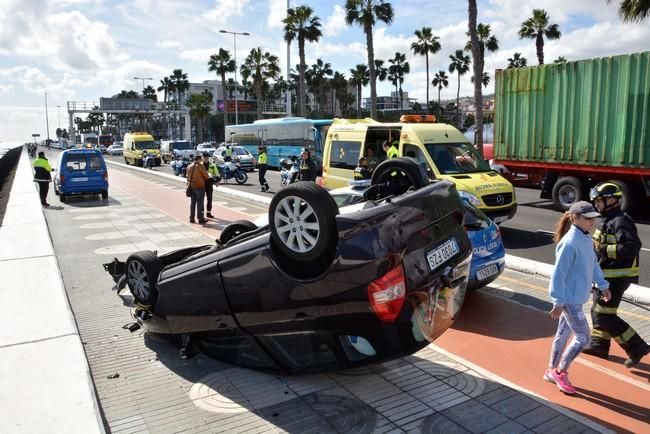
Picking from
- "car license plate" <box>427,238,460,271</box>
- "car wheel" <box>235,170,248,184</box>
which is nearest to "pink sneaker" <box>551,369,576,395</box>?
"car license plate" <box>427,238,460,271</box>

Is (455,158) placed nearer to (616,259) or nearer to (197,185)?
(197,185)

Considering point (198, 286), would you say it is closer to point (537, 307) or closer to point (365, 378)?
point (365, 378)

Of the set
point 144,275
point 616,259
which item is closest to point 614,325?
point 616,259

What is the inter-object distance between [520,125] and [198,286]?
486 inches

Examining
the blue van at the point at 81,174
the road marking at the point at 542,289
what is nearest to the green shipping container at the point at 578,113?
the road marking at the point at 542,289

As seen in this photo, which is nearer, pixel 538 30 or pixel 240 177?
pixel 240 177

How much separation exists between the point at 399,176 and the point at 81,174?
584 inches

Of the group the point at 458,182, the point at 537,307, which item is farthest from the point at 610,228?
the point at 458,182

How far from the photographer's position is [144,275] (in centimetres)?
499

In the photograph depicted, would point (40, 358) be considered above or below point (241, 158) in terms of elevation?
below

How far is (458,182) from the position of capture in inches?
393

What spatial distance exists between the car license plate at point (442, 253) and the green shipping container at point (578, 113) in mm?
10406

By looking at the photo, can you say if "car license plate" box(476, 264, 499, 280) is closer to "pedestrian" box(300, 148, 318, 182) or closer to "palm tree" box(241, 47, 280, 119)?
"pedestrian" box(300, 148, 318, 182)

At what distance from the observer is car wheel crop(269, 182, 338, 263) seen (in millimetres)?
3367
